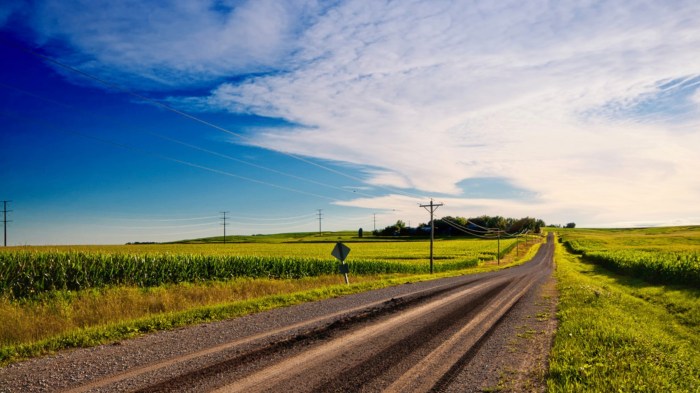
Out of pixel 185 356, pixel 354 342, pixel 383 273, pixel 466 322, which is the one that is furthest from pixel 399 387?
pixel 383 273

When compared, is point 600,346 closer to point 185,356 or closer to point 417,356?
point 417,356

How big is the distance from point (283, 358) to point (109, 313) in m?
A: 8.20

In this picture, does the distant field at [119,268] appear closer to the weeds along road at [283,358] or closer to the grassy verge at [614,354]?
the weeds along road at [283,358]

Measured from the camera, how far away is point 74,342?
879 centimetres

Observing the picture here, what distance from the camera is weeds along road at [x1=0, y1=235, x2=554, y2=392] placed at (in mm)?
6469

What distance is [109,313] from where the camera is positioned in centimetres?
1288

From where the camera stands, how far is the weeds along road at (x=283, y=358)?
21.2 feet

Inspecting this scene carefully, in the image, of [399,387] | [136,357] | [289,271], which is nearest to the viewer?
[399,387]

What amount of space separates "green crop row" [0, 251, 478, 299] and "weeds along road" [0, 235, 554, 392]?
12.7 metres

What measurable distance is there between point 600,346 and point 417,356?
408cm

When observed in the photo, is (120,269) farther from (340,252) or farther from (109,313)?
(340,252)

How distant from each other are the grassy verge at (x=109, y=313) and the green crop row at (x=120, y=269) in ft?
3.77

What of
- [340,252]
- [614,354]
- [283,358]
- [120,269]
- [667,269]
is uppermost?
[340,252]

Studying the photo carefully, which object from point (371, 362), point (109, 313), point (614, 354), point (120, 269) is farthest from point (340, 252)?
point (614, 354)
